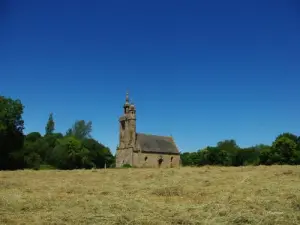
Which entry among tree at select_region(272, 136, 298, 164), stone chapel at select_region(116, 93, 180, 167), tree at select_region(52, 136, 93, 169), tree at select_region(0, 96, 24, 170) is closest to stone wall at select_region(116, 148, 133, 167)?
stone chapel at select_region(116, 93, 180, 167)

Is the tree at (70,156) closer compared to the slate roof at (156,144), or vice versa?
the tree at (70,156)

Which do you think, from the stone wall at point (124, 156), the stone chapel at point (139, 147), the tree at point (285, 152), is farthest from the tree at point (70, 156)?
the tree at point (285, 152)

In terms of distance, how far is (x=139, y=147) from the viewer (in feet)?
216

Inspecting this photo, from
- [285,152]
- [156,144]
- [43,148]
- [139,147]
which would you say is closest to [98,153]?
[43,148]

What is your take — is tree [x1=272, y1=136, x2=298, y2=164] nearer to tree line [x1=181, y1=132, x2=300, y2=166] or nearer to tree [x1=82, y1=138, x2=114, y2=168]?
tree line [x1=181, y1=132, x2=300, y2=166]

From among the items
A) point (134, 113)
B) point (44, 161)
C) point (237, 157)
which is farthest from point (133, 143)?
point (237, 157)

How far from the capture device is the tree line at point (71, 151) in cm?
4925

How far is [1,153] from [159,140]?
32.4 meters

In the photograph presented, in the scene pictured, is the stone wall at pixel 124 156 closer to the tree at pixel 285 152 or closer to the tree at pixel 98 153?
the tree at pixel 98 153

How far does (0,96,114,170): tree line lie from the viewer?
48.8m

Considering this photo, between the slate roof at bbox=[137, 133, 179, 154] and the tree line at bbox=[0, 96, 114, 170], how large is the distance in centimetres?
1119

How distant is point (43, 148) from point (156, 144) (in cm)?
2603

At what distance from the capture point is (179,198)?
35.8ft

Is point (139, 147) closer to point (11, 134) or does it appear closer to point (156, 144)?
point (156, 144)
